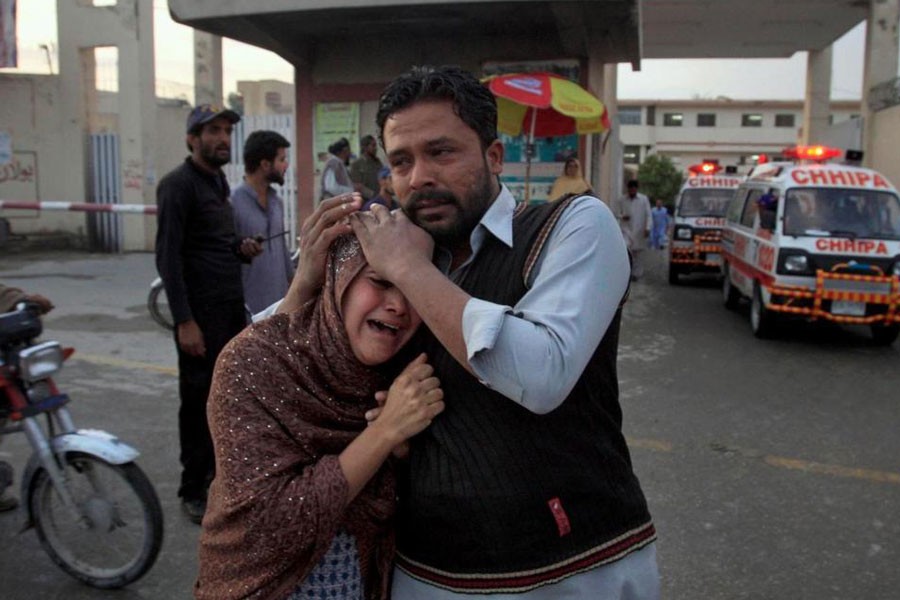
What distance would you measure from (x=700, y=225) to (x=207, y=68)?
9773 millimetres

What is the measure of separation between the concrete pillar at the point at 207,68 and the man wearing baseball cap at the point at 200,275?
41.6 ft

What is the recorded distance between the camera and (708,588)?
3.57 metres

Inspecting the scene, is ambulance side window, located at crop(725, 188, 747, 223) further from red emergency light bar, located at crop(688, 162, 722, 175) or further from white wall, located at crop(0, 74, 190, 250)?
white wall, located at crop(0, 74, 190, 250)

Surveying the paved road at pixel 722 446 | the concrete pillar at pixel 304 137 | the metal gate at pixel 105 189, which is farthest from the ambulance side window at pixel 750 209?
the metal gate at pixel 105 189

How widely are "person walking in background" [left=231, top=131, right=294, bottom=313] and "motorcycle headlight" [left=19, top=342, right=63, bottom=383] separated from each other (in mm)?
1261

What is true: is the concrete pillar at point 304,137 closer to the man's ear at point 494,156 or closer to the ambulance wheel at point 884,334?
the ambulance wheel at point 884,334

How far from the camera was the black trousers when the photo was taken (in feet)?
13.8

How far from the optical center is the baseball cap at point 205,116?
420cm

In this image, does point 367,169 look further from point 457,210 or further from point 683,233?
point 457,210

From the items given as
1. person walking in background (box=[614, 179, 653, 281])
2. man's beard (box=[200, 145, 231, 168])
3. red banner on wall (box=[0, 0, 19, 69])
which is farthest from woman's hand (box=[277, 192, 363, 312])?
red banner on wall (box=[0, 0, 19, 69])

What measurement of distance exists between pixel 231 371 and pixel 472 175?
54cm

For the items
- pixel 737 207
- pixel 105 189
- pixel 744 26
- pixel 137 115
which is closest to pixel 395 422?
pixel 737 207

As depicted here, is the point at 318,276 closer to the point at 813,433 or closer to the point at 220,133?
the point at 220,133

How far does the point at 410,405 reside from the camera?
1414 mm
